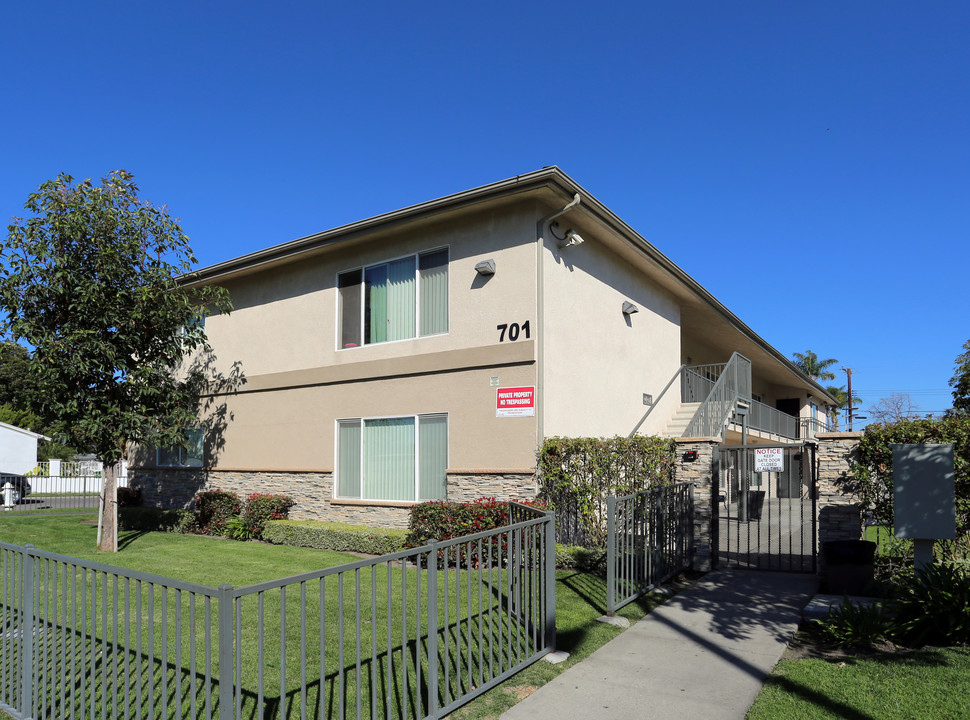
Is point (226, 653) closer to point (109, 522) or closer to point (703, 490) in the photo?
point (703, 490)

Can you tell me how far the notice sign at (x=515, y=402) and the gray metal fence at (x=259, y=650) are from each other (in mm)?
4784

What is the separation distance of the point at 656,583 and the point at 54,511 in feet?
64.5

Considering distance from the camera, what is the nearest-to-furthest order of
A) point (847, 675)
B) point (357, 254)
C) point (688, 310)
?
point (847, 675), point (357, 254), point (688, 310)

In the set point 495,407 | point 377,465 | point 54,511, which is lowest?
point 54,511

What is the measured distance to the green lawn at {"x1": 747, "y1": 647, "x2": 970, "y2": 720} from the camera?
476cm

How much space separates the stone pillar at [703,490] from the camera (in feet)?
35.1

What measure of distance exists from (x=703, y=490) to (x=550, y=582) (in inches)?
215

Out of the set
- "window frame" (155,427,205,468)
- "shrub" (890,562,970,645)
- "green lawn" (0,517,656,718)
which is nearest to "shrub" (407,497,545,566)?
"green lawn" (0,517,656,718)

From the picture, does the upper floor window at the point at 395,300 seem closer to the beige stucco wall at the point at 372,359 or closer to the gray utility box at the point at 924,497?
the beige stucco wall at the point at 372,359

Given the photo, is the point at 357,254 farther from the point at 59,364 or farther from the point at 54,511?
the point at 54,511

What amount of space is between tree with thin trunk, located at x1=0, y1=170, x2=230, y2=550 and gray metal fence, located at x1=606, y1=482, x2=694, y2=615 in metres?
9.19

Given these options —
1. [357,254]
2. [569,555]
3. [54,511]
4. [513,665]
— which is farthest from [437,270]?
[54,511]

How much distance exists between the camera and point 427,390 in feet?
42.9

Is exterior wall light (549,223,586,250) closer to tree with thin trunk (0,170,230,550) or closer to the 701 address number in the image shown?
the 701 address number
